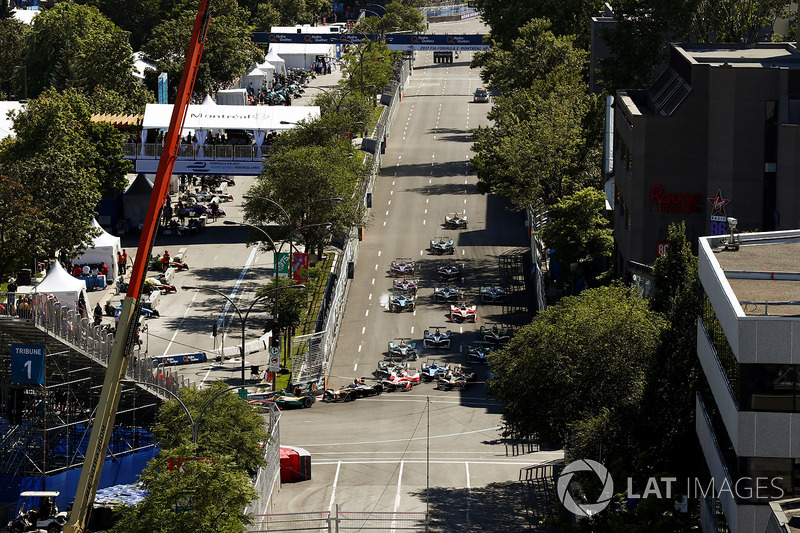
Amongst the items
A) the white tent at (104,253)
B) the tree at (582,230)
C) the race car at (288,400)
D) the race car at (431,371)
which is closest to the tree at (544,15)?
the tree at (582,230)

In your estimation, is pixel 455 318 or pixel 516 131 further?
pixel 516 131

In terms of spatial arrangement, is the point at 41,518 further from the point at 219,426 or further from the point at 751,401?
the point at 751,401

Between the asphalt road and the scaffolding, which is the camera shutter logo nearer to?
the asphalt road

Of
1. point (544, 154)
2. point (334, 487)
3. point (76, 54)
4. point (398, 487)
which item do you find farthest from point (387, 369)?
point (76, 54)

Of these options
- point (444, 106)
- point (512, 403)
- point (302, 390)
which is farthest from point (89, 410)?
point (444, 106)

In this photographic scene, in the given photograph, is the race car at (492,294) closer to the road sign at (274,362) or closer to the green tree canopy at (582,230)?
the green tree canopy at (582,230)

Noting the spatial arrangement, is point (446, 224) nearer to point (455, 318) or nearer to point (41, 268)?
point (455, 318)
